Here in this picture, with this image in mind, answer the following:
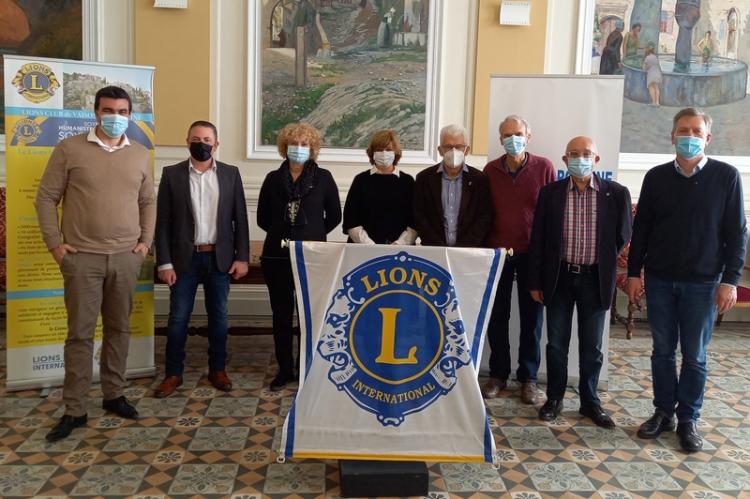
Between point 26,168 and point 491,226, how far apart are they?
2663 millimetres

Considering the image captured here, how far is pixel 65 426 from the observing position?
3330 mm

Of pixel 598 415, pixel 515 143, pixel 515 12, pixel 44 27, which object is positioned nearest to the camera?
pixel 598 415

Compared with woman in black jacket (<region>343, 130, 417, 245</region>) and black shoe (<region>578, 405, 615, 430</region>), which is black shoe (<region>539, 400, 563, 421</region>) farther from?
woman in black jacket (<region>343, 130, 417, 245</region>)

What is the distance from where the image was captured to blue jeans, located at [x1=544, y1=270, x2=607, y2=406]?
3570 mm

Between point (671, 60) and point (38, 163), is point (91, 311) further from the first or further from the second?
point (671, 60)

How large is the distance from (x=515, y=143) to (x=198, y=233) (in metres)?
1.86

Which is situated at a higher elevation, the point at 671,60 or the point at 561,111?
the point at 671,60

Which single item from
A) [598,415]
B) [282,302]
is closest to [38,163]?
[282,302]

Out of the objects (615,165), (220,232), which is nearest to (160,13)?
(220,232)

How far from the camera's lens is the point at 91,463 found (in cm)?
305

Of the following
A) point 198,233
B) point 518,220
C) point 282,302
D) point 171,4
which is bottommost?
point 282,302

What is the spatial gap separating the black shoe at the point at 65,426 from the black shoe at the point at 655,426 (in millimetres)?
2867

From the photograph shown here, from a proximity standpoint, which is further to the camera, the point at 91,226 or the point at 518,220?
the point at 518,220

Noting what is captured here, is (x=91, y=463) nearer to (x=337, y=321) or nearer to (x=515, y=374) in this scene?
(x=337, y=321)
